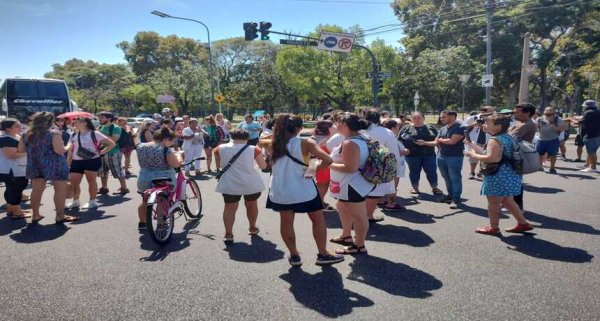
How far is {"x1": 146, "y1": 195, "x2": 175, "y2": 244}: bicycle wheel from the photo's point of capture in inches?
214

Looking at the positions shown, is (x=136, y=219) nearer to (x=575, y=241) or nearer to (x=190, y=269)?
(x=190, y=269)

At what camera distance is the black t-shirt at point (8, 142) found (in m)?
6.57

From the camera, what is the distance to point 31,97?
1898cm

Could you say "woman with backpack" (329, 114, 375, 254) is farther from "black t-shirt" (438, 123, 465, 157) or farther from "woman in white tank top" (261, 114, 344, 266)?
"black t-shirt" (438, 123, 465, 157)

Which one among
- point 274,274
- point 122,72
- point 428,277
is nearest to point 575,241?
point 428,277

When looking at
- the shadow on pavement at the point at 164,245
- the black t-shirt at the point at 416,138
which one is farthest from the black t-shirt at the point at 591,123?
the shadow on pavement at the point at 164,245

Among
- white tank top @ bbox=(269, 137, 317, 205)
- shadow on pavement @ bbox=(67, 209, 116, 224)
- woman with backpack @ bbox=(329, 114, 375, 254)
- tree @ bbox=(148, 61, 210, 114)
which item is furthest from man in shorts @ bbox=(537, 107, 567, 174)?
tree @ bbox=(148, 61, 210, 114)

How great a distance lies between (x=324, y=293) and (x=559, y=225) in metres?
4.28

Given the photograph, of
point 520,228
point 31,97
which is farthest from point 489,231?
point 31,97

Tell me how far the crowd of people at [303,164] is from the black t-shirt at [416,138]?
0.06ft

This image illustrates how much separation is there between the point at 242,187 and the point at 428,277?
2.52m

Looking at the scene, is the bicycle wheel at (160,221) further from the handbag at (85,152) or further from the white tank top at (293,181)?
the handbag at (85,152)

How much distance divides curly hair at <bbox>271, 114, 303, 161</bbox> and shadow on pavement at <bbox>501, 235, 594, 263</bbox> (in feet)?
10.4

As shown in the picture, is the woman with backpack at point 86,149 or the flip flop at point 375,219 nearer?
the flip flop at point 375,219
